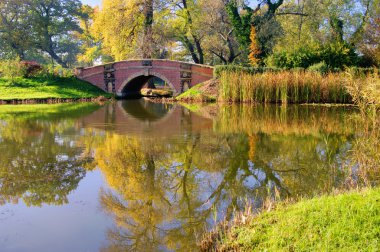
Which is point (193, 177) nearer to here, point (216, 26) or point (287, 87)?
point (287, 87)

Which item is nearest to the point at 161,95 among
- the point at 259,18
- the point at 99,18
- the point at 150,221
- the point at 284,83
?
the point at 99,18

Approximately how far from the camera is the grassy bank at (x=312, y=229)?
138 inches

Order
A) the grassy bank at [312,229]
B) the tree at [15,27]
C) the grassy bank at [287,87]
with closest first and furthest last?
the grassy bank at [312,229]
the grassy bank at [287,87]
the tree at [15,27]

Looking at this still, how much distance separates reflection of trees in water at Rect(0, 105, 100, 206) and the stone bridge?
51.2 ft

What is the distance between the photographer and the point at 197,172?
704cm

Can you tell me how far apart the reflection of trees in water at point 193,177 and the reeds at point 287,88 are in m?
9.70

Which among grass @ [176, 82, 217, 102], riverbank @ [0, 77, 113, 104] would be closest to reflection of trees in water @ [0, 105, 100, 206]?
grass @ [176, 82, 217, 102]

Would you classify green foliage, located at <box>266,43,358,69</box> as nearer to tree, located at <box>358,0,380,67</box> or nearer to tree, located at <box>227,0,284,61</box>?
tree, located at <box>358,0,380,67</box>

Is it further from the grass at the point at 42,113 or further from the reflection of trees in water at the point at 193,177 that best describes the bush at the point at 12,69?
the reflection of trees in water at the point at 193,177

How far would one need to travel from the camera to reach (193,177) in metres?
6.74

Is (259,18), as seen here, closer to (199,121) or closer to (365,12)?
(365,12)

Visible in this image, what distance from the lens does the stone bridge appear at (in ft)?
88.1

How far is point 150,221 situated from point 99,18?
27973mm

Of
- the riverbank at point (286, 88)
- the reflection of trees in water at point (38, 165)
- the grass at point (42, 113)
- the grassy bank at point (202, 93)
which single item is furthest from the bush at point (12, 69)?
the reflection of trees in water at point (38, 165)
